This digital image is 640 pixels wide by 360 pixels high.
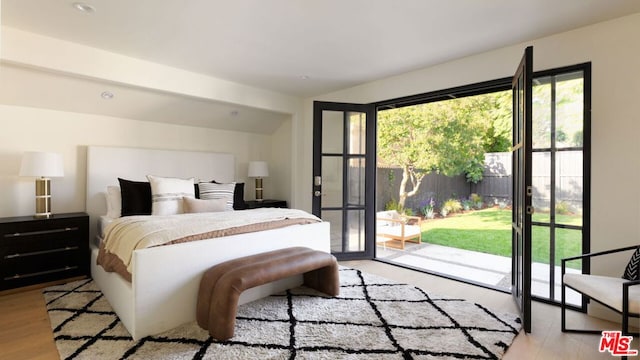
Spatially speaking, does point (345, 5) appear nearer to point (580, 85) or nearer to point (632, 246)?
point (580, 85)

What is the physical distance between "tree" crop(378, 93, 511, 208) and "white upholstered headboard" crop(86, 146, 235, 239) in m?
3.46

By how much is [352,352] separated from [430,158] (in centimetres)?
536

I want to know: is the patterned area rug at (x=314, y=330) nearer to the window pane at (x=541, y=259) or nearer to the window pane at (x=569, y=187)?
the window pane at (x=541, y=259)

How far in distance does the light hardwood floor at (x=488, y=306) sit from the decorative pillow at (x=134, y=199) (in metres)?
1.00

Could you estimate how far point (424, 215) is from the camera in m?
6.84

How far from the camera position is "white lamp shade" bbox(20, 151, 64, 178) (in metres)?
2.94

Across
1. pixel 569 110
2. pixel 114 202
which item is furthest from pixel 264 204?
pixel 569 110

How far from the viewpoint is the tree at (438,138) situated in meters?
6.17

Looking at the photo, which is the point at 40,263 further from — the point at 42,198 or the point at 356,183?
the point at 356,183

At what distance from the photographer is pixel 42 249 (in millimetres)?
2971

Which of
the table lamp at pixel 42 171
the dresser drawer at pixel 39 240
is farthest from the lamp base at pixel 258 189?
the table lamp at pixel 42 171

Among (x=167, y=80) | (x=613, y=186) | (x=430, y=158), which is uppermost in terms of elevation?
(x=167, y=80)

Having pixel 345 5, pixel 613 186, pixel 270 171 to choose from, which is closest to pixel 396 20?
pixel 345 5

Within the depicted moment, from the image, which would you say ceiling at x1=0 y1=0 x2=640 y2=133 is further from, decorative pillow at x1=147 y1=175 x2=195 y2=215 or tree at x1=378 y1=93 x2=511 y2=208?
tree at x1=378 y1=93 x2=511 y2=208
